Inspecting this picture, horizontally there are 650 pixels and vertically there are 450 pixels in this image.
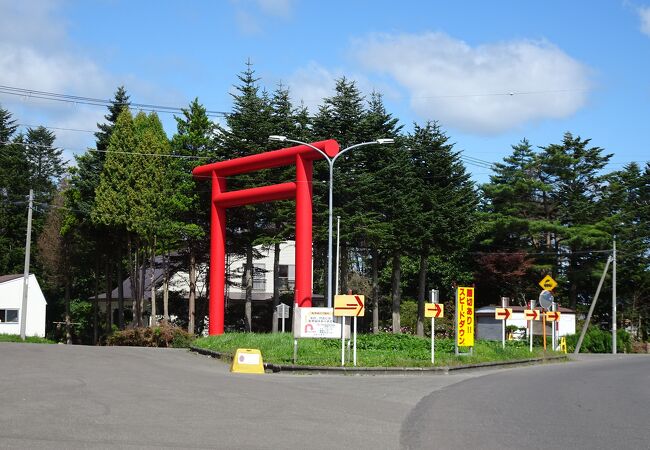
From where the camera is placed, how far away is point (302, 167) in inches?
1299

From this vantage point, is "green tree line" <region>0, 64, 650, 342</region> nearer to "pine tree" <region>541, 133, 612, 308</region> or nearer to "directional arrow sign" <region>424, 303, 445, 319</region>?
"pine tree" <region>541, 133, 612, 308</region>

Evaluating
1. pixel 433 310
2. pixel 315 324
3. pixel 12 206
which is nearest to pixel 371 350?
pixel 433 310

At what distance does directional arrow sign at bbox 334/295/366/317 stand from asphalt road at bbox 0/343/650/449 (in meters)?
2.27

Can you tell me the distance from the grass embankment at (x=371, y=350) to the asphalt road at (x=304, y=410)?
7.64ft

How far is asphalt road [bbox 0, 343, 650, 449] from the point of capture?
10.3 metres

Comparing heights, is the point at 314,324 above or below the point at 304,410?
above

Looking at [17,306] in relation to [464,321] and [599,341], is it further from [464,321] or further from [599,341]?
[464,321]

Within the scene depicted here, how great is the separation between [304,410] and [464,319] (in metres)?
14.7

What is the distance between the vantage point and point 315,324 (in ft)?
77.5

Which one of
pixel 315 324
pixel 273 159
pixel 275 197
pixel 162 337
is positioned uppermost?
pixel 273 159

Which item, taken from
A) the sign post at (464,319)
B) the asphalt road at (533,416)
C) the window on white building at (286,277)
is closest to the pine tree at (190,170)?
the window on white building at (286,277)

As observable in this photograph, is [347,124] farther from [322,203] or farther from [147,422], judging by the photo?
[147,422]

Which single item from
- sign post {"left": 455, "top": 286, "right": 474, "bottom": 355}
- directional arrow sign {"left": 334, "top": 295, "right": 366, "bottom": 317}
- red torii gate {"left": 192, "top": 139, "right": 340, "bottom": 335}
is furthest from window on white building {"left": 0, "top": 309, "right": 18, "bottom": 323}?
directional arrow sign {"left": 334, "top": 295, "right": 366, "bottom": 317}

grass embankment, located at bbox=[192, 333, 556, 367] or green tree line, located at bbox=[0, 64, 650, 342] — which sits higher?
green tree line, located at bbox=[0, 64, 650, 342]
